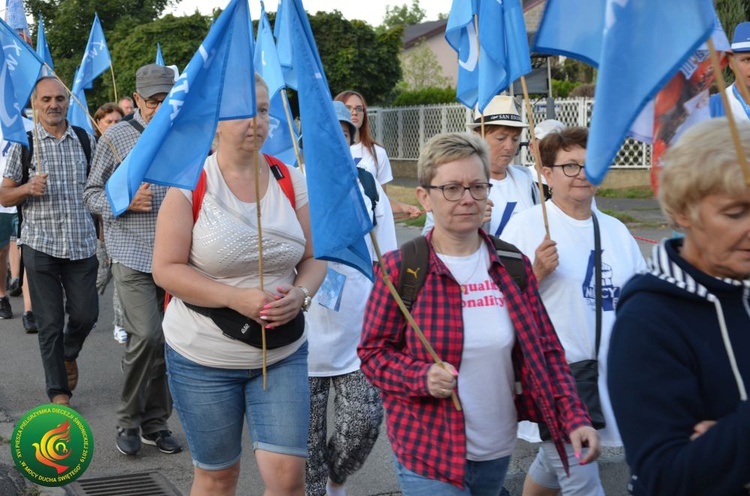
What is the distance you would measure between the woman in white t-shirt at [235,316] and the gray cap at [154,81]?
2.55m

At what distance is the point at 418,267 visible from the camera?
362cm

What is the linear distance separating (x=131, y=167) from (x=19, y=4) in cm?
796

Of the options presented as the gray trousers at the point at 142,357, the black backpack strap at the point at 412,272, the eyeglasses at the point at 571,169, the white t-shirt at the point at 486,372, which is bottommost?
the gray trousers at the point at 142,357

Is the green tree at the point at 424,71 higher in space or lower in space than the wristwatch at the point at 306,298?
higher

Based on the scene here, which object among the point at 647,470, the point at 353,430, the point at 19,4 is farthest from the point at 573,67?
the point at 647,470

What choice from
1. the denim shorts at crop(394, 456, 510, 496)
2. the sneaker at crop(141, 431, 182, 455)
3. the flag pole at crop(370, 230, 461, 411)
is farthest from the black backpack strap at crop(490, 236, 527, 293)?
the sneaker at crop(141, 431, 182, 455)

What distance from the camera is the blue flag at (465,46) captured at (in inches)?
236

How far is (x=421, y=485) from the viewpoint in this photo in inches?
140

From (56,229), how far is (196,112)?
3.44m

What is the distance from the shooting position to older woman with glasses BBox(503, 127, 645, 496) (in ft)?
14.4

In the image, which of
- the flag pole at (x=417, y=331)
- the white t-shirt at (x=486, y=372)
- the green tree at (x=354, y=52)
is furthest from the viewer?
the green tree at (x=354, y=52)

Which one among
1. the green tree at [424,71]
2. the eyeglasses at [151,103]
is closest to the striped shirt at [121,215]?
the eyeglasses at [151,103]

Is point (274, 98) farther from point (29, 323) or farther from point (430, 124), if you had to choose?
A: point (430, 124)

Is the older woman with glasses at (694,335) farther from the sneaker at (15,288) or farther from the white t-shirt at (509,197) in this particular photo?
the sneaker at (15,288)
